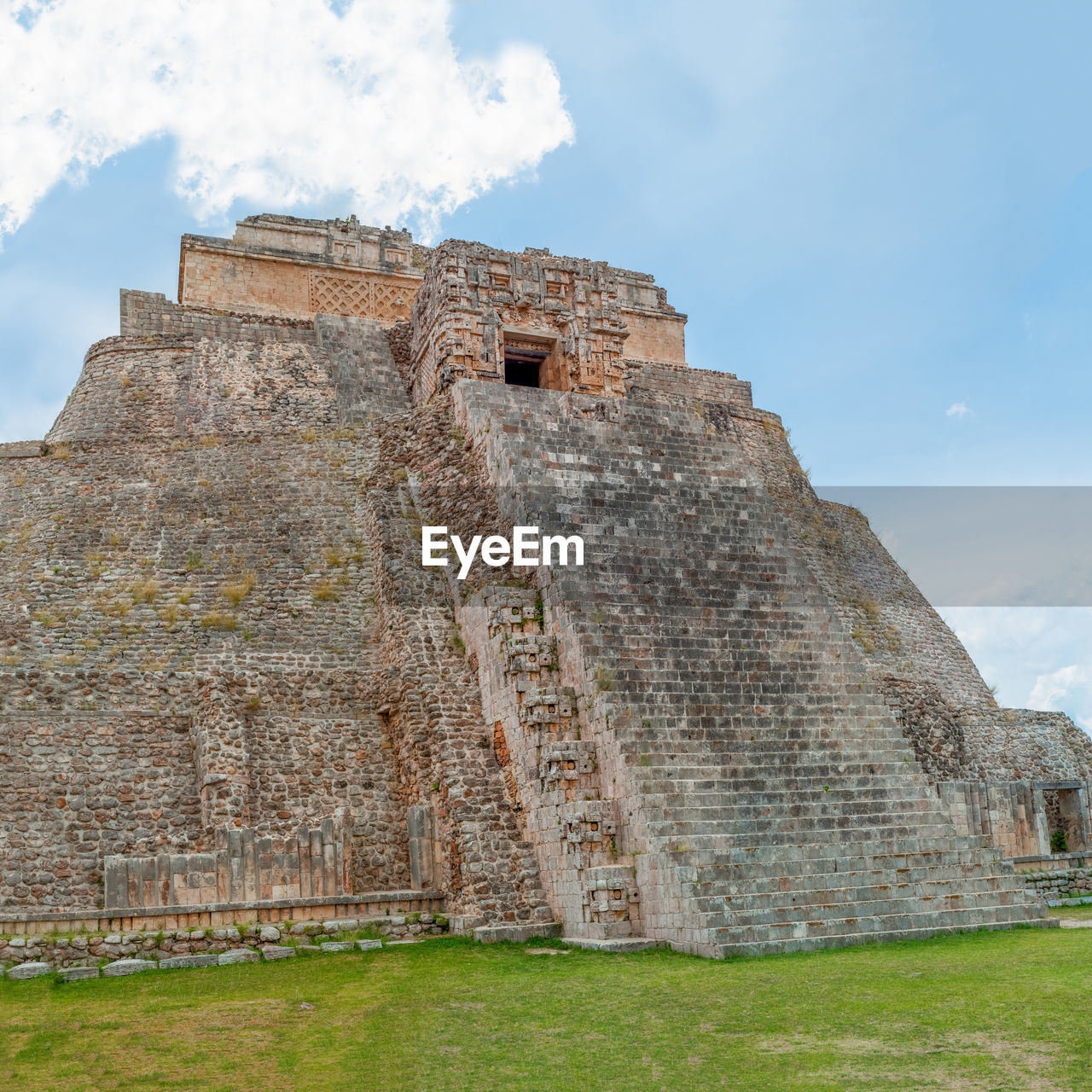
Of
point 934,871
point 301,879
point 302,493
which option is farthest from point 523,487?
point 934,871

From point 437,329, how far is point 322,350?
3704 mm

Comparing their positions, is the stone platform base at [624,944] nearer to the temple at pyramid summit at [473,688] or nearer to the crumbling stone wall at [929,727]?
the temple at pyramid summit at [473,688]

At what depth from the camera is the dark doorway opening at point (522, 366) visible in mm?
18969

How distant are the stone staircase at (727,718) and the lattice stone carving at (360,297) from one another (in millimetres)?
9774

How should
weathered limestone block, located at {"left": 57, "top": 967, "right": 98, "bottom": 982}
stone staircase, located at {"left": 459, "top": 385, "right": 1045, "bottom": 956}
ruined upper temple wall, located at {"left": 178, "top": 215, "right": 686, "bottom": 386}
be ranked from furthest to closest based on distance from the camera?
1. ruined upper temple wall, located at {"left": 178, "top": 215, "right": 686, "bottom": 386}
2. stone staircase, located at {"left": 459, "top": 385, "right": 1045, "bottom": 956}
3. weathered limestone block, located at {"left": 57, "top": 967, "right": 98, "bottom": 982}

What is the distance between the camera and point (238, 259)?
2341 cm

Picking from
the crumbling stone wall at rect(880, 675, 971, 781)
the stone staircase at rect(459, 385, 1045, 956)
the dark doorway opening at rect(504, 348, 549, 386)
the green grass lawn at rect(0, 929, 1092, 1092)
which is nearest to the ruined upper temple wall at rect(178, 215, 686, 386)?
Answer: the dark doorway opening at rect(504, 348, 549, 386)

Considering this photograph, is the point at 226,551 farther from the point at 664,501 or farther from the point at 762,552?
the point at 762,552

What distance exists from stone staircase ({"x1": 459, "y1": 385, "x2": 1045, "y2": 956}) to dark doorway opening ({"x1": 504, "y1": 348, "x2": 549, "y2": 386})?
3.69 meters

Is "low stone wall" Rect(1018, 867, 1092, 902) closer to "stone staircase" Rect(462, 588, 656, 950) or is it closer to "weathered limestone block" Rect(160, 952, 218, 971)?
"stone staircase" Rect(462, 588, 656, 950)

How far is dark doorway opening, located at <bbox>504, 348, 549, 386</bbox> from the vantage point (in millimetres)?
18969

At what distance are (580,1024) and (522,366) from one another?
580 inches

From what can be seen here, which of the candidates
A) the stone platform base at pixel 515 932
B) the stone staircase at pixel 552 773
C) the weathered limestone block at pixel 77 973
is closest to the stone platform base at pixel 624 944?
the stone staircase at pixel 552 773

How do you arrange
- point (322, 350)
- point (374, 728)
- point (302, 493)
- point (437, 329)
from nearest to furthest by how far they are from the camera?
1. point (374, 728)
2. point (302, 493)
3. point (437, 329)
4. point (322, 350)
